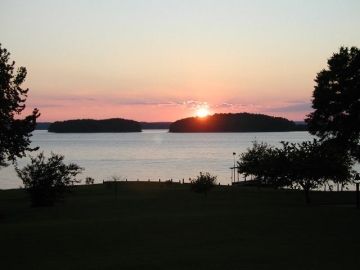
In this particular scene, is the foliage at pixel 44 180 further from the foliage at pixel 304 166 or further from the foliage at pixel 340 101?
the foliage at pixel 340 101

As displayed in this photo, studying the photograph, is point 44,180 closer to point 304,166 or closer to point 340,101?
point 304,166

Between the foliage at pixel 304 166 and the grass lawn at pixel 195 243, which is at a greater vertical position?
the foliage at pixel 304 166

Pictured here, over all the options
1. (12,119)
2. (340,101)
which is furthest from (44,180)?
(340,101)

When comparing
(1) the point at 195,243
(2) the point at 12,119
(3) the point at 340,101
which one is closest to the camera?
(1) the point at 195,243

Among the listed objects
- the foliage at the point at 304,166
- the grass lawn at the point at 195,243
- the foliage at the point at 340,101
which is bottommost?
the grass lawn at the point at 195,243

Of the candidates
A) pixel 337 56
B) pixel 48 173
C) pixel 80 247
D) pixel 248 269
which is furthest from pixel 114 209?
pixel 337 56

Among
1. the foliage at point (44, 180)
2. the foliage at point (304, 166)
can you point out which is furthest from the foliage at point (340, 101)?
the foliage at point (44, 180)

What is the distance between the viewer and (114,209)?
39.5 m

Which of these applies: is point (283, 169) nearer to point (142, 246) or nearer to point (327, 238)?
point (327, 238)

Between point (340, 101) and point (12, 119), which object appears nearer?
point (12, 119)

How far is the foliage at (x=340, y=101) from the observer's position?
2094 inches

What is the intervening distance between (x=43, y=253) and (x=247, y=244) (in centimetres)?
752

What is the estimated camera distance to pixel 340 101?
178 ft

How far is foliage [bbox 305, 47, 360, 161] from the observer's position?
53.2 meters
